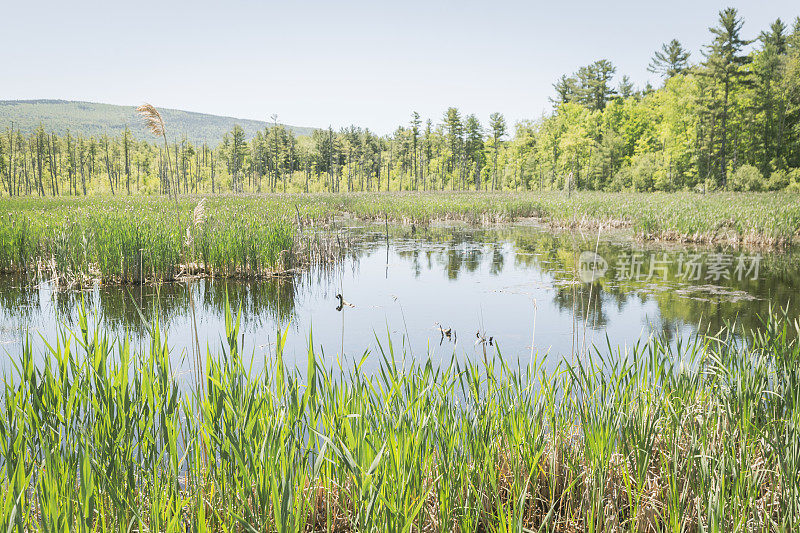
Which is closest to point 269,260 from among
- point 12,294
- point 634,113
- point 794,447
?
point 12,294

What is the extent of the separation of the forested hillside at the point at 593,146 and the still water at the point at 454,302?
2.38 m

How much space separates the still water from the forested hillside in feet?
7.80

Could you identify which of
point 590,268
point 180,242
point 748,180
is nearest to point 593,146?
point 748,180

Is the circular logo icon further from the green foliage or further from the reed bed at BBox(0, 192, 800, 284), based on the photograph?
the green foliage

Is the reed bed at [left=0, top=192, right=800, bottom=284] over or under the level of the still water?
over

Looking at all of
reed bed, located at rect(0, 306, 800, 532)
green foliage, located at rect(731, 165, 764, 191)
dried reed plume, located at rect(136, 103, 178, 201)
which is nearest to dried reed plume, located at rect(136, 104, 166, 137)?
dried reed plume, located at rect(136, 103, 178, 201)

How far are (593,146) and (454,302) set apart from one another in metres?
50.3

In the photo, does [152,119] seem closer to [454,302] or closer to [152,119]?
[152,119]

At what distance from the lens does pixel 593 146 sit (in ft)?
174

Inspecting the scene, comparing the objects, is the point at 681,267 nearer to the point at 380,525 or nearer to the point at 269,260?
the point at 269,260

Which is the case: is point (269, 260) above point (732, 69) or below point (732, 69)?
below

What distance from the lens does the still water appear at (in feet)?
20.4

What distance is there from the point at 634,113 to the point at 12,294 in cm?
5633

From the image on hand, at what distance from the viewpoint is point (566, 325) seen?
736 centimetres
